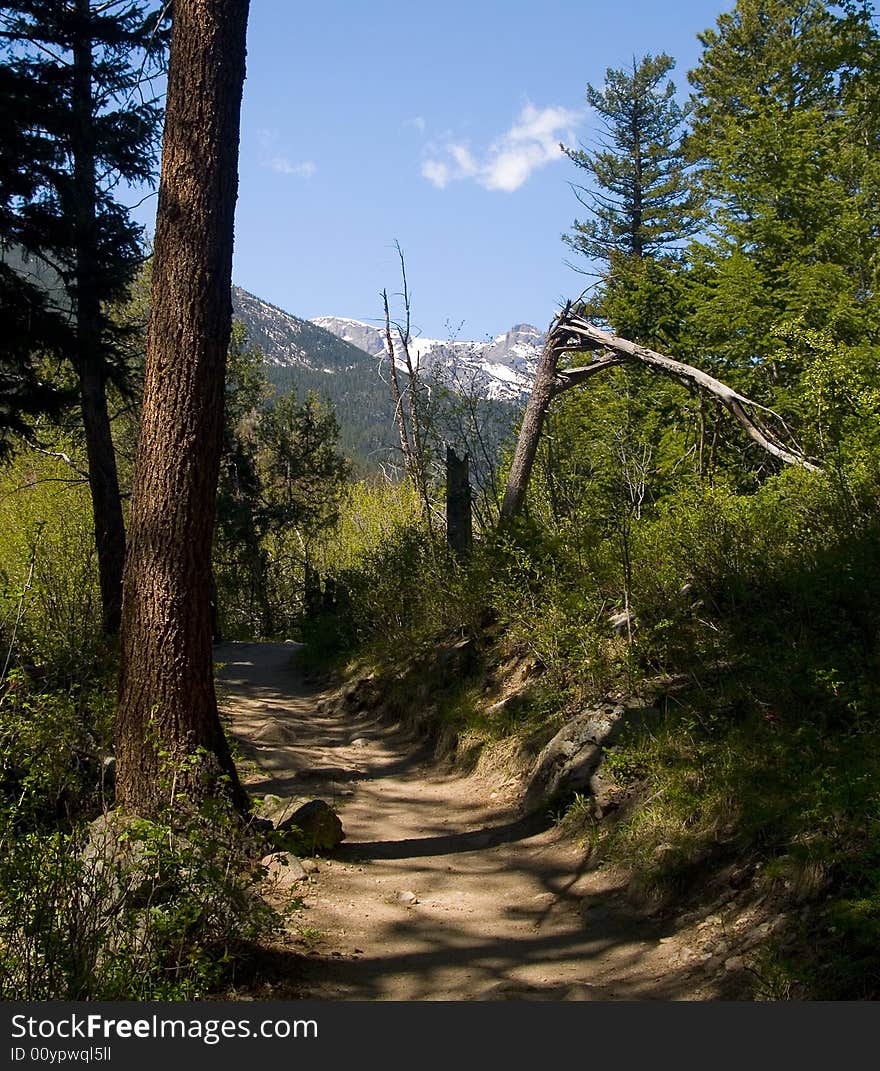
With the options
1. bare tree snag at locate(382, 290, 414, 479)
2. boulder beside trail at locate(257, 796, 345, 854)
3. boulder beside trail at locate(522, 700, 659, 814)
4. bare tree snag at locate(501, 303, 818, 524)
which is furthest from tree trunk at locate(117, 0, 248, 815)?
bare tree snag at locate(382, 290, 414, 479)

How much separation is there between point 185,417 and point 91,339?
747 cm

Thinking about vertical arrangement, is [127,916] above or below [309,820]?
above

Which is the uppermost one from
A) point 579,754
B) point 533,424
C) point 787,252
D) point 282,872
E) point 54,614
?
point 787,252

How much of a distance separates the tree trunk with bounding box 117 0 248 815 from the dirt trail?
103cm

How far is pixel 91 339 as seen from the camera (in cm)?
1123

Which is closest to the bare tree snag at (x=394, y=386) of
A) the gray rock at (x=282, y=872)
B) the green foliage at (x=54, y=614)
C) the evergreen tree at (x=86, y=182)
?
the evergreen tree at (x=86, y=182)

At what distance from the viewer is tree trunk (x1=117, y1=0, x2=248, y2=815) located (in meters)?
4.61

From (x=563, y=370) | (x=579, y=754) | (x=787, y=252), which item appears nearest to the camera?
(x=579, y=754)

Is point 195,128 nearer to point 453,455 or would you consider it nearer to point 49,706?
point 49,706

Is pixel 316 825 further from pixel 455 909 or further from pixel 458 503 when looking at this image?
pixel 458 503

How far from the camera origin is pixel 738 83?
20.0m

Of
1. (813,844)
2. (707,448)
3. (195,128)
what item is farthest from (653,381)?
(813,844)

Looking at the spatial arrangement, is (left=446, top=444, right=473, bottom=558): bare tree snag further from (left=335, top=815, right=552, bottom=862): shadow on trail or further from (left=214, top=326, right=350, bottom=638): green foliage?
(left=214, top=326, right=350, bottom=638): green foliage

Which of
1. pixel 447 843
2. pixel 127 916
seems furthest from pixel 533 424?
pixel 127 916
